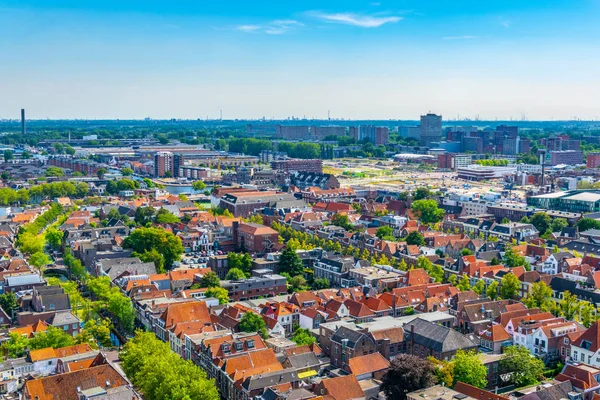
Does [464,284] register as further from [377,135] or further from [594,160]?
[377,135]

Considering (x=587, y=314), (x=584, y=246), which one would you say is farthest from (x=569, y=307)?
(x=584, y=246)

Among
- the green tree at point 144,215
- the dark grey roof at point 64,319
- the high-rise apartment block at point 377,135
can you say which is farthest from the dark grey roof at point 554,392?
the high-rise apartment block at point 377,135

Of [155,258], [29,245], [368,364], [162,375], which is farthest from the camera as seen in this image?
[29,245]

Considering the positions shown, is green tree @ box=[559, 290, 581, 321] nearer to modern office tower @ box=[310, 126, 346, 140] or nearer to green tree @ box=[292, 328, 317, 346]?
green tree @ box=[292, 328, 317, 346]

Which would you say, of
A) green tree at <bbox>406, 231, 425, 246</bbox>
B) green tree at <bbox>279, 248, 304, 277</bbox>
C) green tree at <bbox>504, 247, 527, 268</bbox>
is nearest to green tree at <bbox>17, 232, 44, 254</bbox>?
green tree at <bbox>279, 248, 304, 277</bbox>

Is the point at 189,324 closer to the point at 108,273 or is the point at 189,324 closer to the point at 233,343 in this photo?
the point at 233,343

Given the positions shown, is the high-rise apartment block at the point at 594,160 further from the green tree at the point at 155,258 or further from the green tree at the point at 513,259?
the green tree at the point at 155,258

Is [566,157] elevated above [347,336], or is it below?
above
